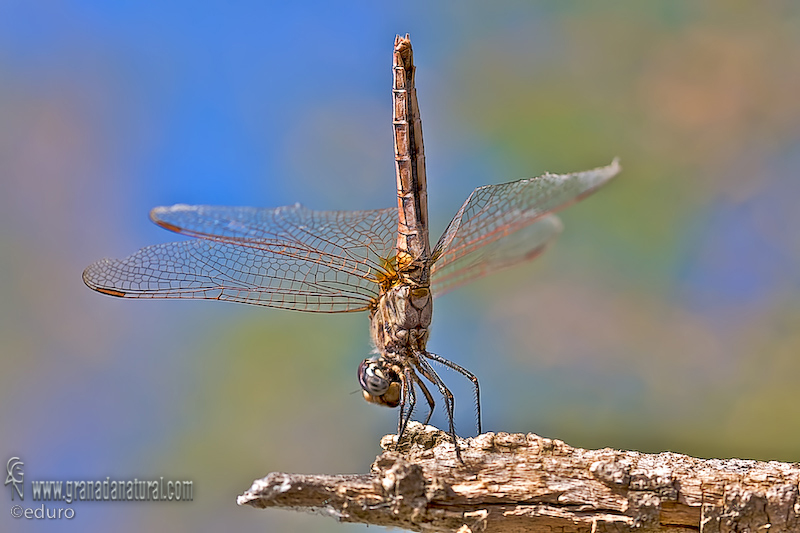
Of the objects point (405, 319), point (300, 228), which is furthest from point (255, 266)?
point (405, 319)

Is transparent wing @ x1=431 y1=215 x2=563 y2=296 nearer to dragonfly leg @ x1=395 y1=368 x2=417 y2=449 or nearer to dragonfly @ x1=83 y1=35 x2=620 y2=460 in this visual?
dragonfly @ x1=83 y1=35 x2=620 y2=460

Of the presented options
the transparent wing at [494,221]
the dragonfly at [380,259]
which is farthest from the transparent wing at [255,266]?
the transparent wing at [494,221]

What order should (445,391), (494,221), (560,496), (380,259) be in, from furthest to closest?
(494,221) → (380,259) → (445,391) → (560,496)

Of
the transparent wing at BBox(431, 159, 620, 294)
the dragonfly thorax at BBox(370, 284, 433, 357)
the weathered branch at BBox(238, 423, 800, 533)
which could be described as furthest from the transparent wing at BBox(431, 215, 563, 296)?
the weathered branch at BBox(238, 423, 800, 533)

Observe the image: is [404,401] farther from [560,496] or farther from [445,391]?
[560,496]

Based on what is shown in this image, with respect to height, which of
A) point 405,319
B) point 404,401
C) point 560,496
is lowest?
point 560,496

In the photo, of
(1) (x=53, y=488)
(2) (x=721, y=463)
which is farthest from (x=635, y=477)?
(1) (x=53, y=488)
